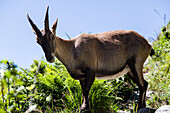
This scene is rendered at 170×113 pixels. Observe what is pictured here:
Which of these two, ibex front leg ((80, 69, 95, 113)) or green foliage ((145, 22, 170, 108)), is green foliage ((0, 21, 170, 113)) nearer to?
green foliage ((145, 22, 170, 108))

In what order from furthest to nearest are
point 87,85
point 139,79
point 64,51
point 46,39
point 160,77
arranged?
point 160,77 → point 139,79 → point 64,51 → point 87,85 → point 46,39

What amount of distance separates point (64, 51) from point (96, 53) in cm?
72

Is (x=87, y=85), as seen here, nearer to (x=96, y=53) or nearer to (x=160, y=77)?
(x=96, y=53)

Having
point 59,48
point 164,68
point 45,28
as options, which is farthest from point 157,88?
point 45,28

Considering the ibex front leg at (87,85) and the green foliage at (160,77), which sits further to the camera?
the green foliage at (160,77)

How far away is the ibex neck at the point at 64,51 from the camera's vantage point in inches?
174

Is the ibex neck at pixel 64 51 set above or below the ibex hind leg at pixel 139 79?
above

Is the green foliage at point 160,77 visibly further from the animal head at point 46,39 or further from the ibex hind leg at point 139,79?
the animal head at point 46,39

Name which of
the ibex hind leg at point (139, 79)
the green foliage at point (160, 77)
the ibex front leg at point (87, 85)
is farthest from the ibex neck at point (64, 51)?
the green foliage at point (160, 77)

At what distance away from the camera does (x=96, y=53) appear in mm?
4703

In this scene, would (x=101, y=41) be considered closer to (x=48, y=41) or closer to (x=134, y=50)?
(x=134, y=50)

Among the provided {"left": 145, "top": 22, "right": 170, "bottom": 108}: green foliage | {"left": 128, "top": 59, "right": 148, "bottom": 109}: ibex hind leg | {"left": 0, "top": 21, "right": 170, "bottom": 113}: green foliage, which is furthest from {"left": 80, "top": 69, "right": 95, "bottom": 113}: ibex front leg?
{"left": 145, "top": 22, "right": 170, "bottom": 108}: green foliage

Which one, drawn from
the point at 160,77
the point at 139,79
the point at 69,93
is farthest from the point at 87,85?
the point at 160,77

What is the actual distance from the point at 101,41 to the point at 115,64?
61 centimetres
